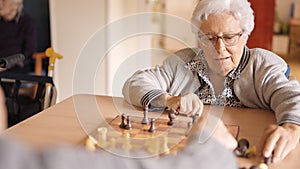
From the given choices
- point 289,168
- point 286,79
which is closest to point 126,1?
point 286,79

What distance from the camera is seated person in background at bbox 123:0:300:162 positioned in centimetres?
152

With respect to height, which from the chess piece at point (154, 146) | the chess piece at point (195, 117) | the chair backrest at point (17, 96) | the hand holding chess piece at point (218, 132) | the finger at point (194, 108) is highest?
the hand holding chess piece at point (218, 132)

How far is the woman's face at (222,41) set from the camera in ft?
5.23

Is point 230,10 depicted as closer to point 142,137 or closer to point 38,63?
point 142,137

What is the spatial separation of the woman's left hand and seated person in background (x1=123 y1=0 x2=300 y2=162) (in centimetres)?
23

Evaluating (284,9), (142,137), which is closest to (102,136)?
(142,137)

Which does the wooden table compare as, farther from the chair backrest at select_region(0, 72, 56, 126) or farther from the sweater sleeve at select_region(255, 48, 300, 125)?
the chair backrest at select_region(0, 72, 56, 126)

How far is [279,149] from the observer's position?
114cm

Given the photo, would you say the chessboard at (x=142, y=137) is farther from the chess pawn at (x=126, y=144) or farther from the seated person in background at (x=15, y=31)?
the seated person in background at (x=15, y=31)

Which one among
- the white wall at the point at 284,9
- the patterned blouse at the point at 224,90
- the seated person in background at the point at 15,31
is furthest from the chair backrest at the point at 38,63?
the white wall at the point at 284,9

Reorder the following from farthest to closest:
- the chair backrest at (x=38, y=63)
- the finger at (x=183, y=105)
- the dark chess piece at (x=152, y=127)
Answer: the chair backrest at (x=38, y=63), the finger at (x=183, y=105), the dark chess piece at (x=152, y=127)

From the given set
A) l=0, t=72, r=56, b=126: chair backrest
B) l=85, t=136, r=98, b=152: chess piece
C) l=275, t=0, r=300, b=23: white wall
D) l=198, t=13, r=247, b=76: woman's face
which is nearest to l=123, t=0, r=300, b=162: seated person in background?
l=198, t=13, r=247, b=76: woman's face


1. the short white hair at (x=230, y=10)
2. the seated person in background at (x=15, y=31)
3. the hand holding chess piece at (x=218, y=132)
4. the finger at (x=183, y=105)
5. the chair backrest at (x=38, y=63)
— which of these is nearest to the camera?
the hand holding chess piece at (x=218, y=132)

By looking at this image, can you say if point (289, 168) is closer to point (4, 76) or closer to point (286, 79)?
point (286, 79)
